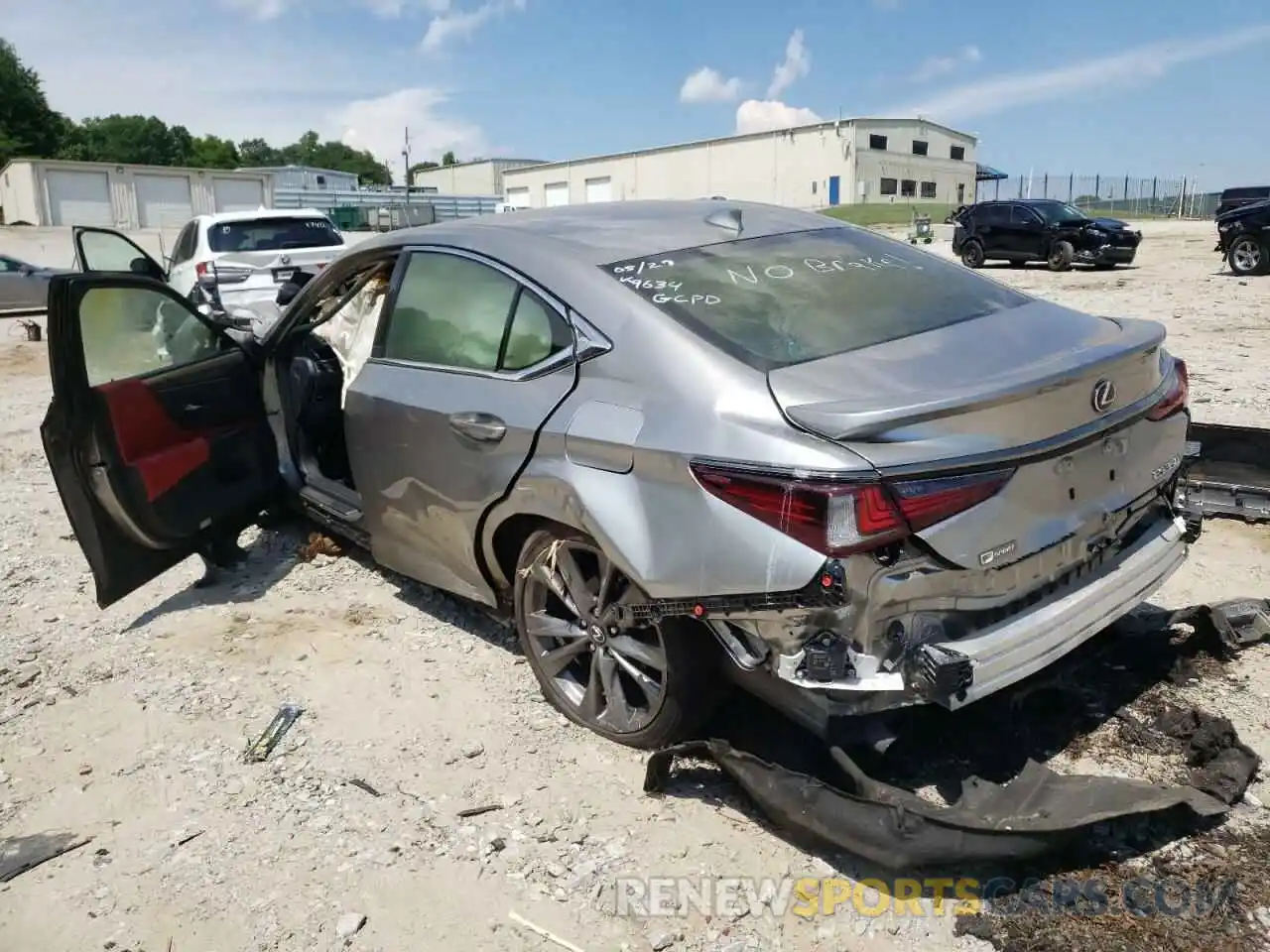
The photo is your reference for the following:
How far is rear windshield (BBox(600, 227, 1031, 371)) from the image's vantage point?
2.83 metres

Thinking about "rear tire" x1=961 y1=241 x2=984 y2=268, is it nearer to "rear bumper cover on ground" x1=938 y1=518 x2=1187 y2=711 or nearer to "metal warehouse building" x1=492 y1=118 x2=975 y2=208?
"rear bumper cover on ground" x1=938 y1=518 x2=1187 y2=711

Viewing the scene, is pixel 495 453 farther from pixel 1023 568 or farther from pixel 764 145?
pixel 764 145

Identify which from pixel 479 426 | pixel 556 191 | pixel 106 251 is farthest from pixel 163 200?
pixel 479 426

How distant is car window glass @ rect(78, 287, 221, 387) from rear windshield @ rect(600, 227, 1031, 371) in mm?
2303

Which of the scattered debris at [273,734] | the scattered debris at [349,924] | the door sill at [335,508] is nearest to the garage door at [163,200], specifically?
the door sill at [335,508]

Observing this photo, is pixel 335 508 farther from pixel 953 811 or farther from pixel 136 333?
pixel 953 811

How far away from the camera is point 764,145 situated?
58.6 meters

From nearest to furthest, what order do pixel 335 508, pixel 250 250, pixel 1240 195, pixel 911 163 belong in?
pixel 335 508, pixel 250 250, pixel 1240 195, pixel 911 163

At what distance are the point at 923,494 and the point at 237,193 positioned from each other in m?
52.2

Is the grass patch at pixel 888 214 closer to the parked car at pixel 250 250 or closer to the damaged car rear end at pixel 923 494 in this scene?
the parked car at pixel 250 250

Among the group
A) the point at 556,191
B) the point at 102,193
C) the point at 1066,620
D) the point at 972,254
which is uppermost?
the point at 556,191

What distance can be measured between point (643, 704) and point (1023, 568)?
125cm

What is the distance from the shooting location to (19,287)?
63.1 feet

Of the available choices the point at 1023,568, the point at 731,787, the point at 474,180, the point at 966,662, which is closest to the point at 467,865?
the point at 731,787
